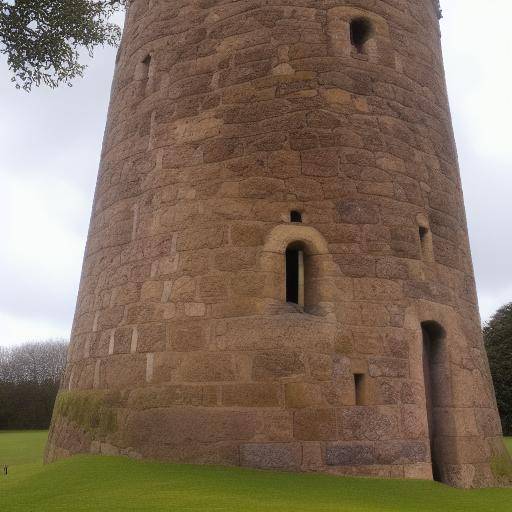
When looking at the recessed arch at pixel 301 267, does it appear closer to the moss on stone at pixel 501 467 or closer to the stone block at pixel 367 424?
the stone block at pixel 367 424

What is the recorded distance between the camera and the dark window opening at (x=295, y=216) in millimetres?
5695

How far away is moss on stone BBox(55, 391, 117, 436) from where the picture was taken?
552 cm

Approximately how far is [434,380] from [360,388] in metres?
1.08

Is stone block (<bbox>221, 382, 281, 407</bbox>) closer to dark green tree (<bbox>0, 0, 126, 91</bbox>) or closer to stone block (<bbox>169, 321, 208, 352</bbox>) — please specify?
stone block (<bbox>169, 321, 208, 352</bbox>)

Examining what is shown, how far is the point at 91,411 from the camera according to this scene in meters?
5.79

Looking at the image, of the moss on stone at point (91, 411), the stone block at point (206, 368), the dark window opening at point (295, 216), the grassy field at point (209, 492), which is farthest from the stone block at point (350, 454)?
the dark window opening at point (295, 216)

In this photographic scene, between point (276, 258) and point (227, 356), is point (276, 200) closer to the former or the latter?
point (276, 258)

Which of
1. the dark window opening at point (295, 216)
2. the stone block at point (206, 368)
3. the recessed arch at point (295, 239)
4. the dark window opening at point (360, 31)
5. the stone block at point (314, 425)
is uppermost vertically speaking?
the dark window opening at point (360, 31)

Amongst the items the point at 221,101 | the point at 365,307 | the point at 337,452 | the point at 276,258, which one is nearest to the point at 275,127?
the point at 221,101

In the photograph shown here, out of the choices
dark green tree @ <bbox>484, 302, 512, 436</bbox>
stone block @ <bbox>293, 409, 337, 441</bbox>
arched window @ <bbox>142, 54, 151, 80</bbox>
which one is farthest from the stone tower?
dark green tree @ <bbox>484, 302, 512, 436</bbox>

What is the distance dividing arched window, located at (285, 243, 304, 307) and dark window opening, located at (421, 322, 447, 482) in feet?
4.63

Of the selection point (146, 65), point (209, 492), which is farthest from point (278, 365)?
point (146, 65)

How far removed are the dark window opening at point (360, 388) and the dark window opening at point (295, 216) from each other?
1.70 m

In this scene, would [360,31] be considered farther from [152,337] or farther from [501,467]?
[501,467]
